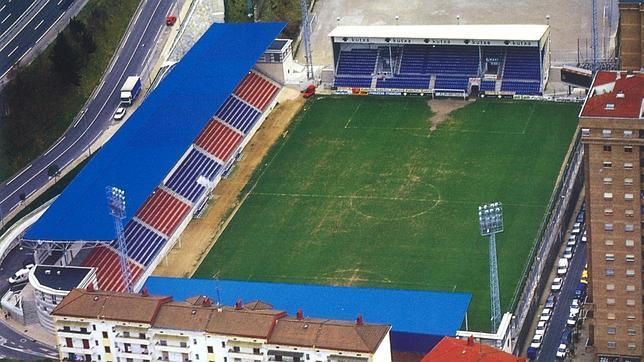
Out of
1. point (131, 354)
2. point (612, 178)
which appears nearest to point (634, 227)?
point (612, 178)

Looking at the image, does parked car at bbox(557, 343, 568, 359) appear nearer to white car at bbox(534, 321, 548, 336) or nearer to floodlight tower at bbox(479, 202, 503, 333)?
white car at bbox(534, 321, 548, 336)

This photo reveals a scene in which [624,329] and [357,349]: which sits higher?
[624,329]

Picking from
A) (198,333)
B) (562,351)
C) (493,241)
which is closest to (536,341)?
(562,351)

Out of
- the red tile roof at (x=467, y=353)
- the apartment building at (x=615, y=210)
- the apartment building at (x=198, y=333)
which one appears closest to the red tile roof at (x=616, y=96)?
the apartment building at (x=615, y=210)

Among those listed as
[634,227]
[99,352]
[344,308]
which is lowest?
[99,352]

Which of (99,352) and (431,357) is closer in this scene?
(431,357)

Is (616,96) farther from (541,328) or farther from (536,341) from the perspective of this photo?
(536,341)

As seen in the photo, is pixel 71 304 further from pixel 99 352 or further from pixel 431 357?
pixel 431 357
